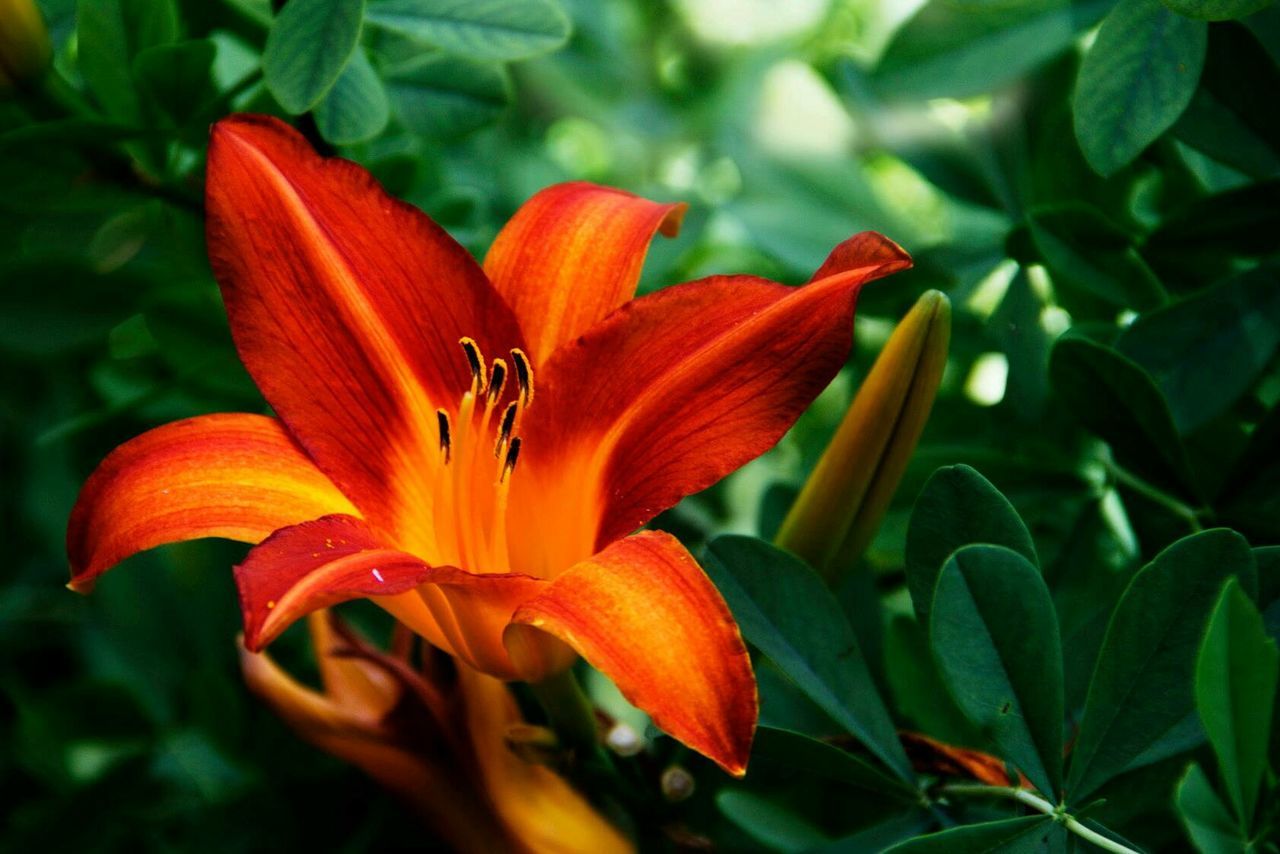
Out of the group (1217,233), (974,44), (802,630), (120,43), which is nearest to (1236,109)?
(1217,233)

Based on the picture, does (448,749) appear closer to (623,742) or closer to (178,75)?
(623,742)

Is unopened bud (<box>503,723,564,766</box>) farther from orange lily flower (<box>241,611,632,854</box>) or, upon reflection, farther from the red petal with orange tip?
the red petal with orange tip

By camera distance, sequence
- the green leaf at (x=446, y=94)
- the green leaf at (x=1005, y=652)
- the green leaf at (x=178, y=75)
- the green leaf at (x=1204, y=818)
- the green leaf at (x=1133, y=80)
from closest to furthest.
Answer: the green leaf at (x=1204, y=818) → the green leaf at (x=1005, y=652) → the green leaf at (x=1133, y=80) → the green leaf at (x=178, y=75) → the green leaf at (x=446, y=94)

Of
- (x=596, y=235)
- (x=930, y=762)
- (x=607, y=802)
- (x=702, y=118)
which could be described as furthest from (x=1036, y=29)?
(x=702, y=118)

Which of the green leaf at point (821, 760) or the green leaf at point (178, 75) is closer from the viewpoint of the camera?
the green leaf at point (821, 760)

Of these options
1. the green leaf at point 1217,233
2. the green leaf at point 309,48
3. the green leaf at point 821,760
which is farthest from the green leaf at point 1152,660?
the green leaf at point 309,48

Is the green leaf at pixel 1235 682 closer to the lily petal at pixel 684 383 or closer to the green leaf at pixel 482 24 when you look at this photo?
the lily petal at pixel 684 383
